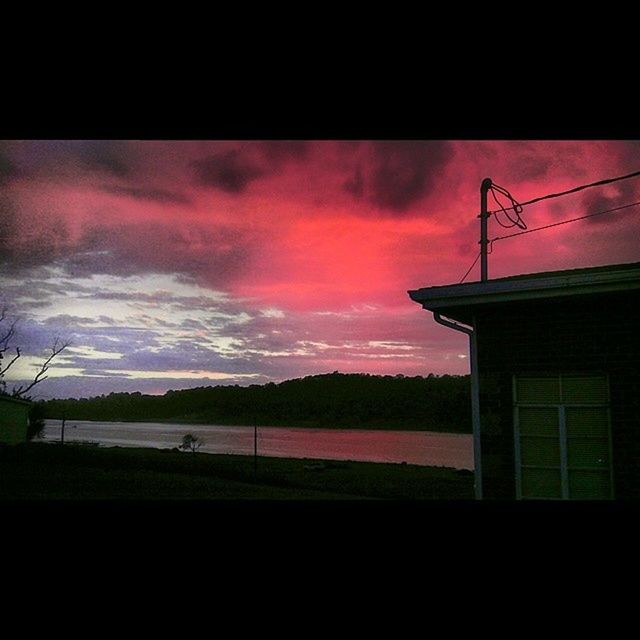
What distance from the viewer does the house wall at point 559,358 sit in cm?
588

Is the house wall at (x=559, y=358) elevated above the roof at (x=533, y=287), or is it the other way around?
the roof at (x=533, y=287)

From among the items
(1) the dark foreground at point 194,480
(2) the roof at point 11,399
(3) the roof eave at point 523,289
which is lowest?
(1) the dark foreground at point 194,480

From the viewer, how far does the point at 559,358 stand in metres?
6.21

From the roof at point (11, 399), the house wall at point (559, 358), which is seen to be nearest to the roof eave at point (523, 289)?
the house wall at point (559, 358)

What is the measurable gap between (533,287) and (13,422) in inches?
970

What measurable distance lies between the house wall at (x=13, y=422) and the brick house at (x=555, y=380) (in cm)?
2311

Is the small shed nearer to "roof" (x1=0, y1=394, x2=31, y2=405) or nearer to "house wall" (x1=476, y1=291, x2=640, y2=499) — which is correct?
"roof" (x1=0, y1=394, x2=31, y2=405)

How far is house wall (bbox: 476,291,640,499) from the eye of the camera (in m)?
5.88

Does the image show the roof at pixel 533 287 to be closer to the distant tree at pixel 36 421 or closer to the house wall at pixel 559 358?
the house wall at pixel 559 358

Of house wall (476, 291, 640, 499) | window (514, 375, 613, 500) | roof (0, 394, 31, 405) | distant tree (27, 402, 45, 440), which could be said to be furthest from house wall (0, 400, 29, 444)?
window (514, 375, 613, 500)

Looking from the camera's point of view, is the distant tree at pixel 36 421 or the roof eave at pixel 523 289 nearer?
the roof eave at pixel 523 289

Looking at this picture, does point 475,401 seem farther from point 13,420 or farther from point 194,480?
point 13,420
